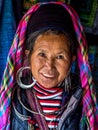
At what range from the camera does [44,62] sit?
1.89 meters

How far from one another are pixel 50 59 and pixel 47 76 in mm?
95

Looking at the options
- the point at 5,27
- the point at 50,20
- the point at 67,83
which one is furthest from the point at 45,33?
the point at 5,27

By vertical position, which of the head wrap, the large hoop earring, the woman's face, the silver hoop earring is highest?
the head wrap

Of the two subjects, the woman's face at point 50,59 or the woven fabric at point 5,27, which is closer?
the woman's face at point 50,59

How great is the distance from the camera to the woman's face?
73.7 inches

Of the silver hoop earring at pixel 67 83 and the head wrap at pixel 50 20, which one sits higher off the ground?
the head wrap at pixel 50 20

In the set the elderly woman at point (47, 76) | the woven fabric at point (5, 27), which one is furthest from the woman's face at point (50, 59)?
the woven fabric at point (5, 27)

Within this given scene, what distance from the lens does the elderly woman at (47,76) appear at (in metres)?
1.88

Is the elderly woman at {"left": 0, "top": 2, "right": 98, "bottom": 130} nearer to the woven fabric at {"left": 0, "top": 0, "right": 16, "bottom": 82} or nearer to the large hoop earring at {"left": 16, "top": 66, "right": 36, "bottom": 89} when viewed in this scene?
the large hoop earring at {"left": 16, "top": 66, "right": 36, "bottom": 89}

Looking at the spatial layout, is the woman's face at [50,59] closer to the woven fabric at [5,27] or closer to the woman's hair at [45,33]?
the woman's hair at [45,33]

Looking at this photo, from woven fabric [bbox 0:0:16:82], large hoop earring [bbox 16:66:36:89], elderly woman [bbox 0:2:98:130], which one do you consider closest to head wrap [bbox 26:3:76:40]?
elderly woman [bbox 0:2:98:130]

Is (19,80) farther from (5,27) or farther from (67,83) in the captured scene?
(5,27)

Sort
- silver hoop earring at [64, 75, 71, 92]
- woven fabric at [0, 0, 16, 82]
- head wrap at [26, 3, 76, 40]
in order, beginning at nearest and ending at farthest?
head wrap at [26, 3, 76, 40] → silver hoop earring at [64, 75, 71, 92] → woven fabric at [0, 0, 16, 82]

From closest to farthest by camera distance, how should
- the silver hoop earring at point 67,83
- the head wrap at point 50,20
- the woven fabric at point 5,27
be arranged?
the head wrap at point 50,20, the silver hoop earring at point 67,83, the woven fabric at point 5,27
